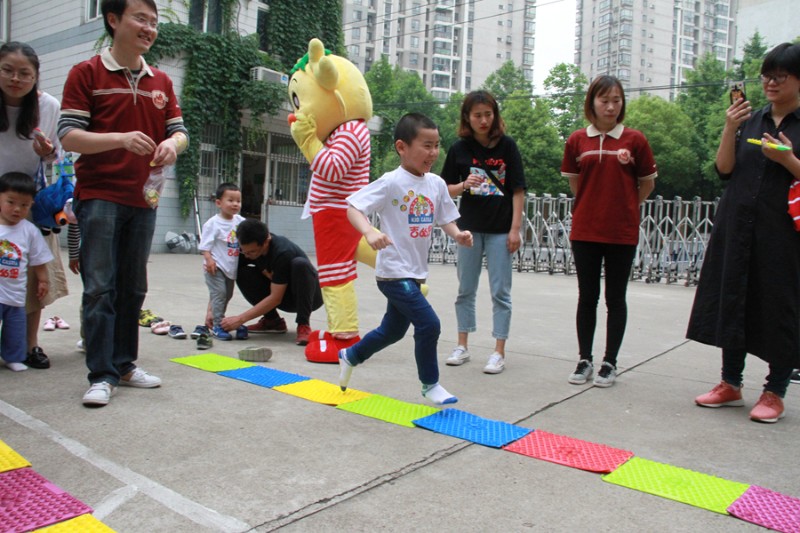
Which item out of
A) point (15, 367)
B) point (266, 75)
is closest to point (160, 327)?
point (15, 367)

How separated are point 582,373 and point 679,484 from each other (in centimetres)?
163

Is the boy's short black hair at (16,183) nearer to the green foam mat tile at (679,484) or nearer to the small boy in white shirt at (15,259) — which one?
the small boy in white shirt at (15,259)

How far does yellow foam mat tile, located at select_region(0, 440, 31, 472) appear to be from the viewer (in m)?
2.34

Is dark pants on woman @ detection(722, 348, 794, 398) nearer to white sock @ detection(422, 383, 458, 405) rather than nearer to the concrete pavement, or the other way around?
the concrete pavement

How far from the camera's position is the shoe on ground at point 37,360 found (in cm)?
389

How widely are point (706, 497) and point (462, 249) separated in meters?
2.55

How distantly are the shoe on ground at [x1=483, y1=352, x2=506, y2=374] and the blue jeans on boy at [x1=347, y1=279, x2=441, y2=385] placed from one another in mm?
939

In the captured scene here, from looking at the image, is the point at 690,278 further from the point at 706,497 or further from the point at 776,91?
the point at 706,497

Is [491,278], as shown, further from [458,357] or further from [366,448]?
[366,448]

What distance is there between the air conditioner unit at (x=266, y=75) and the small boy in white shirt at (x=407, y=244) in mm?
11603

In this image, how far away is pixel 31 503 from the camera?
81.5 inches

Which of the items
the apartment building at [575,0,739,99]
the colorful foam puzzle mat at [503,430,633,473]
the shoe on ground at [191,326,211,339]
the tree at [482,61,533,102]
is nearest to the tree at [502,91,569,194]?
the tree at [482,61,533,102]

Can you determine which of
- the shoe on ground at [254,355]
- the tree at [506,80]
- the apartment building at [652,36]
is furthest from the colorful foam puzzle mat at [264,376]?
the apartment building at [652,36]

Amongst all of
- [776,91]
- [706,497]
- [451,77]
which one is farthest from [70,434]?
[451,77]
